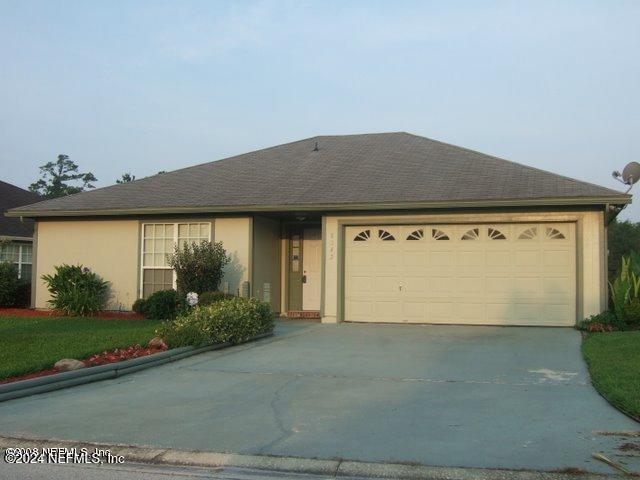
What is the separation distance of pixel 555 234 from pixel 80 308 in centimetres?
1174

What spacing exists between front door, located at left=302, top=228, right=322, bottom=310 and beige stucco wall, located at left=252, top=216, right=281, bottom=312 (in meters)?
0.73

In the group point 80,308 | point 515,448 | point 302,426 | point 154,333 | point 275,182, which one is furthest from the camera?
point 275,182

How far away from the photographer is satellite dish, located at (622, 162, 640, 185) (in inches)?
588

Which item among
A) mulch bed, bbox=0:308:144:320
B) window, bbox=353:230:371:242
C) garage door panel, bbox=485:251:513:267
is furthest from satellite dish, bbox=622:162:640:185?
mulch bed, bbox=0:308:144:320

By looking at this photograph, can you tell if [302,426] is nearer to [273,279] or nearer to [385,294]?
[385,294]

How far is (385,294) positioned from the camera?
15984mm

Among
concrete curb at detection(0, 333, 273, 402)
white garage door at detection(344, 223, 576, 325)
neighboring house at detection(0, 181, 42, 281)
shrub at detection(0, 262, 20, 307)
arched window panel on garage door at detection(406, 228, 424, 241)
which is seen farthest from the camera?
neighboring house at detection(0, 181, 42, 281)

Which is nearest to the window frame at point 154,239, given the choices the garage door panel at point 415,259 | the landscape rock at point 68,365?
the garage door panel at point 415,259

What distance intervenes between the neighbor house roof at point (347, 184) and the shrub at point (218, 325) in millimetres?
3760

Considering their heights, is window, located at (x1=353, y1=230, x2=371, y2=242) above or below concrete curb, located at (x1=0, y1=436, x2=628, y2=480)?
above

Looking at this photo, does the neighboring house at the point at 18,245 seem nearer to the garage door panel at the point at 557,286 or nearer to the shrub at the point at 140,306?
the shrub at the point at 140,306

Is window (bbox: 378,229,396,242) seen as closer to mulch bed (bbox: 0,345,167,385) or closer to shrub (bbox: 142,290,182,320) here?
shrub (bbox: 142,290,182,320)

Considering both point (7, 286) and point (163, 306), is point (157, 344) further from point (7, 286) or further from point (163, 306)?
point (7, 286)

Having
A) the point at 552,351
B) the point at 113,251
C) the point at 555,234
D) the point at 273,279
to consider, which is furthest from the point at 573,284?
the point at 113,251
